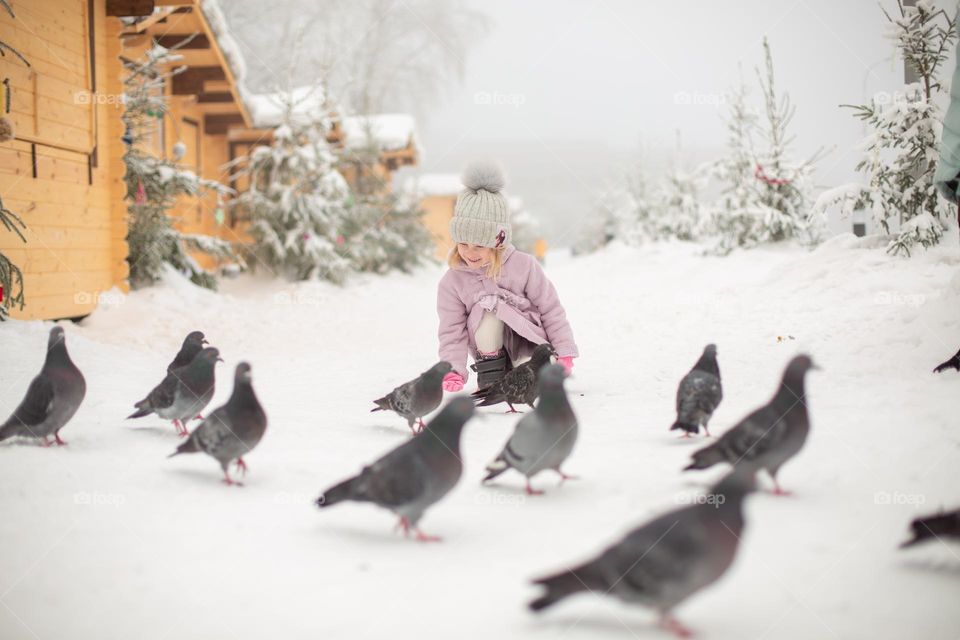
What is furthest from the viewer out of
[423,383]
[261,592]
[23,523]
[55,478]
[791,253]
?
[791,253]

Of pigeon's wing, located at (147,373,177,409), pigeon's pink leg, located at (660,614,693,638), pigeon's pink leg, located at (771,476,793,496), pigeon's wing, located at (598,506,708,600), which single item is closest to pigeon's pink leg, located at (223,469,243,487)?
pigeon's wing, located at (147,373,177,409)

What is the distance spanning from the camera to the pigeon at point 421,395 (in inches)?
158

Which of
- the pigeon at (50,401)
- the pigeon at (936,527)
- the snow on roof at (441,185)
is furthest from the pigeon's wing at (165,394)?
the snow on roof at (441,185)

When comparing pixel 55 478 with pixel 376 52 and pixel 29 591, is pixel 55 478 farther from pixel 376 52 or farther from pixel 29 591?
pixel 376 52

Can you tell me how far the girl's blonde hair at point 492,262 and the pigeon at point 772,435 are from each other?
2.96m

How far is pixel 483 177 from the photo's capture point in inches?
218

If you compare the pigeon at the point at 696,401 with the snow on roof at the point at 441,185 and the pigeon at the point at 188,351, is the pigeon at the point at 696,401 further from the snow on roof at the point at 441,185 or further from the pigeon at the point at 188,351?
the snow on roof at the point at 441,185

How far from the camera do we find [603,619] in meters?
2.01

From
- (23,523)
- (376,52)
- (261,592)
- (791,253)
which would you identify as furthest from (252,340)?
(376,52)

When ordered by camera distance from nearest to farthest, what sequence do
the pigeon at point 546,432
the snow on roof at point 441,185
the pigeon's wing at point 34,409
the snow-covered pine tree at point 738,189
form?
the pigeon at point 546,432 → the pigeon's wing at point 34,409 → the snow-covered pine tree at point 738,189 → the snow on roof at point 441,185

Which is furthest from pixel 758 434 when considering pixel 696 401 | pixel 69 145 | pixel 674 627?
pixel 69 145

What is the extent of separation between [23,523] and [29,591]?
21.8 inches

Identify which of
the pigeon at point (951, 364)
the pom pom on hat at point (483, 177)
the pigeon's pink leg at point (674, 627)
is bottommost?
the pigeon's pink leg at point (674, 627)

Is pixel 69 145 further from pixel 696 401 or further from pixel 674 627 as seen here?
pixel 674 627
